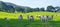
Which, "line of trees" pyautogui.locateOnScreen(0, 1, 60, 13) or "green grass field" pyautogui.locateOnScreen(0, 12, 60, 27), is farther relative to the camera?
"line of trees" pyautogui.locateOnScreen(0, 1, 60, 13)

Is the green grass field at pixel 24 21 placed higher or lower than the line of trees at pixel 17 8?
lower

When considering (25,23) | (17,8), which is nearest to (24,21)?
(25,23)

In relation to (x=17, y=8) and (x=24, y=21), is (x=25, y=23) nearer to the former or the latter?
(x=24, y=21)

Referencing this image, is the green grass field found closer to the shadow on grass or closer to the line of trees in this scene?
the shadow on grass

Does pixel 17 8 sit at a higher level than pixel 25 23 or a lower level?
higher

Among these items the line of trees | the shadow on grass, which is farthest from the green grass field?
the line of trees

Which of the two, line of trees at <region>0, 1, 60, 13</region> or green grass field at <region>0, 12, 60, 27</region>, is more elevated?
line of trees at <region>0, 1, 60, 13</region>

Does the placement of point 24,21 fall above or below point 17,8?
below

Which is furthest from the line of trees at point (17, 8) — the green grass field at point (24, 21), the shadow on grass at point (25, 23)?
the shadow on grass at point (25, 23)

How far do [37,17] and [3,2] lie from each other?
3.68 ft

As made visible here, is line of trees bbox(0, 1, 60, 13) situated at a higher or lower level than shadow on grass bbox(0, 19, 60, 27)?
higher

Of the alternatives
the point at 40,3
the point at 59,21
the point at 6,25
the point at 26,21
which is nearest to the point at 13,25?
the point at 6,25

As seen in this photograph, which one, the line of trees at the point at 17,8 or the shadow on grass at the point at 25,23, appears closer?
the shadow on grass at the point at 25,23

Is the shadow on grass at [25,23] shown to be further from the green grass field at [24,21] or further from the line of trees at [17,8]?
the line of trees at [17,8]
